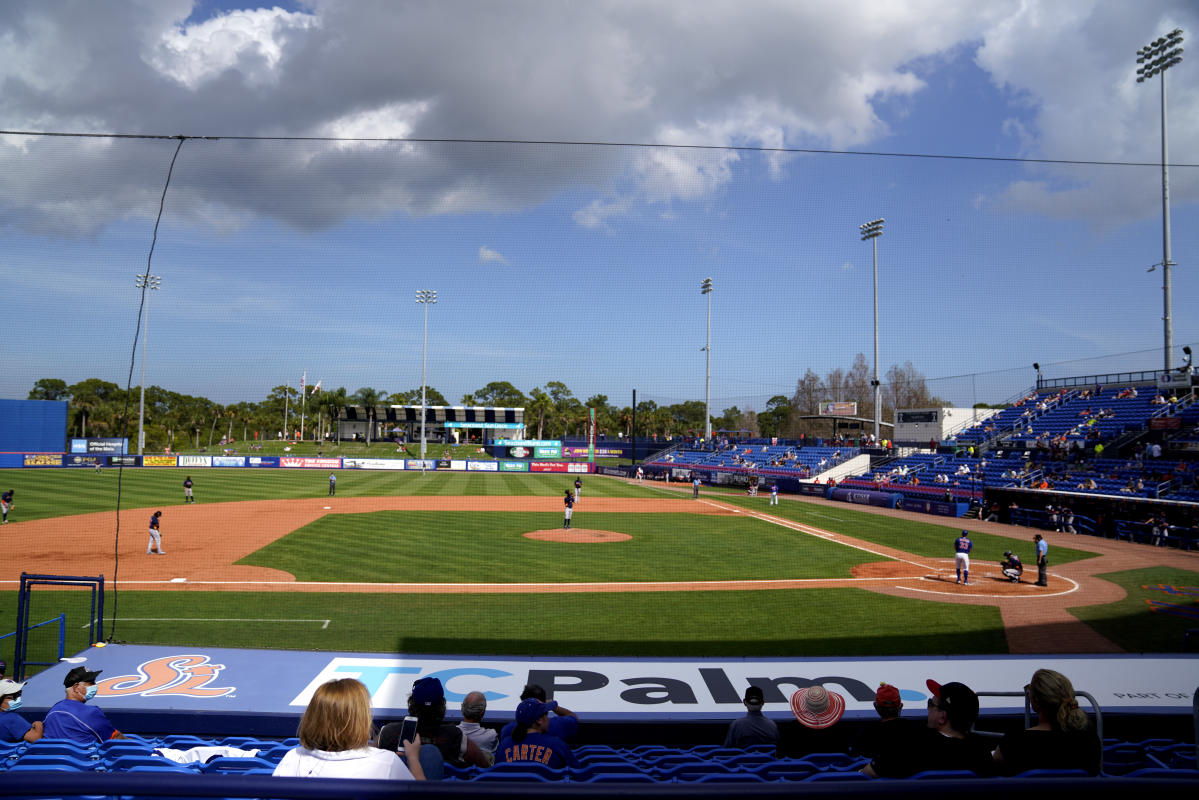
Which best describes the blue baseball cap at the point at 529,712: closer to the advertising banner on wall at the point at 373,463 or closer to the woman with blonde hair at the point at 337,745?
the woman with blonde hair at the point at 337,745

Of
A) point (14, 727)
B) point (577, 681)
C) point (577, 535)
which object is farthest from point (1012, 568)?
point (14, 727)

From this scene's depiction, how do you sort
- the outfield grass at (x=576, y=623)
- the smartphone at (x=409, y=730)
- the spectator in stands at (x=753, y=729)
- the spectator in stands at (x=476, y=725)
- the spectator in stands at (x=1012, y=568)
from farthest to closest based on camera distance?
the spectator in stands at (x=1012, y=568) < the outfield grass at (x=576, y=623) < the spectator in stands at (x=753, y=729) < the spectator in stands at (x=476, y=725) < the smartphone at (x=409, y=730)

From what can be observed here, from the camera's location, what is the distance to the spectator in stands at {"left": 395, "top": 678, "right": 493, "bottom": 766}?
12.8 feet

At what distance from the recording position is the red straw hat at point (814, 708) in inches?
191

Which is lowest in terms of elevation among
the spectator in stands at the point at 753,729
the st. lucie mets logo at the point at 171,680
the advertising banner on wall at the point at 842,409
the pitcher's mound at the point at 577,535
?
the pitcher's mound at the point at 577,535

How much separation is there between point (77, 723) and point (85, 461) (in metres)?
51.8

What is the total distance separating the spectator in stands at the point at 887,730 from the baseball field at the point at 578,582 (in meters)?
6.51

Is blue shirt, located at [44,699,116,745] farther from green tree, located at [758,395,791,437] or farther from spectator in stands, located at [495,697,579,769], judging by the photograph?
green tree, located at [758,395,791,437]

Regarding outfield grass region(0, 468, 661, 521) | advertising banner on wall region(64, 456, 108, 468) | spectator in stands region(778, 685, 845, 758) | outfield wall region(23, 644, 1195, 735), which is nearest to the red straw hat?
spectator in stands region(778, 685, 845, 758)

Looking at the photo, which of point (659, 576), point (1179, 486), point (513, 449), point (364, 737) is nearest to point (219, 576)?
point (659, 576)

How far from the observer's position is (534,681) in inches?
269

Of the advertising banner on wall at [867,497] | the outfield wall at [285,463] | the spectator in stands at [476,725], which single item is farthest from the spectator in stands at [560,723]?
the outfield wall at [285,463]

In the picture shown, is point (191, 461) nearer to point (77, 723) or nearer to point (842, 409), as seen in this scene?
point (842, 409)

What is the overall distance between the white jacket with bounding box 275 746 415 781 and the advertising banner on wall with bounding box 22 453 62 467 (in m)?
55.4
